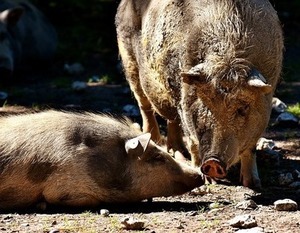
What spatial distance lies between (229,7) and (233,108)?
911mm

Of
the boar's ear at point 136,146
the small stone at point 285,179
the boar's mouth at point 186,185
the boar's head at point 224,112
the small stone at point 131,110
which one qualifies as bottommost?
the small stone at point 131,110

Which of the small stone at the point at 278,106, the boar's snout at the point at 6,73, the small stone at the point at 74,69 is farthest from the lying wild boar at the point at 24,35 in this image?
the small stone at the point at 278,106

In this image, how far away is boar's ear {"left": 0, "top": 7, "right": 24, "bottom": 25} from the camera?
1330 centimetres

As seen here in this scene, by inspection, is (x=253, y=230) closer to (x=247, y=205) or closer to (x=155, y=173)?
(x=247, y=205)

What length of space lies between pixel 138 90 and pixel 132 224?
3.19 meters

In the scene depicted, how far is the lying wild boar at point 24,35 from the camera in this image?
13.4 meters

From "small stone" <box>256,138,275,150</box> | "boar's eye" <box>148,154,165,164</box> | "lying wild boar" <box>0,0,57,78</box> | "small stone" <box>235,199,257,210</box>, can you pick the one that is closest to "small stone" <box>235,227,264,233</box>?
"small stone" <box>235,199,257,210</box>

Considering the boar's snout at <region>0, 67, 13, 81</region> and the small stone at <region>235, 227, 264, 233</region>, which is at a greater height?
the small stone at <region>235, 227, 264, 233</region>

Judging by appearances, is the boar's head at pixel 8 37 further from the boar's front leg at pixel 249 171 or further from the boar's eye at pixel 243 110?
the boar's eye at pixel 243 110

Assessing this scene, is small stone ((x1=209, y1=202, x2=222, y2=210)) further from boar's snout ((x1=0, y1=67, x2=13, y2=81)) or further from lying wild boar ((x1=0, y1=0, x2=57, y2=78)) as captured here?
lying wild boar ((x1=0, y1=0, x2=57, y2=78))

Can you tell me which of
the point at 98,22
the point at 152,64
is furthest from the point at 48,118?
the point at 98,22

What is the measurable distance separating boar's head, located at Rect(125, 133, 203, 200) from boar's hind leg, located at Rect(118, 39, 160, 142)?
6.16 feet

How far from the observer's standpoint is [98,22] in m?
14.9

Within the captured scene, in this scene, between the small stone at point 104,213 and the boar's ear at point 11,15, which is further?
the boar's ear at point 11,15
